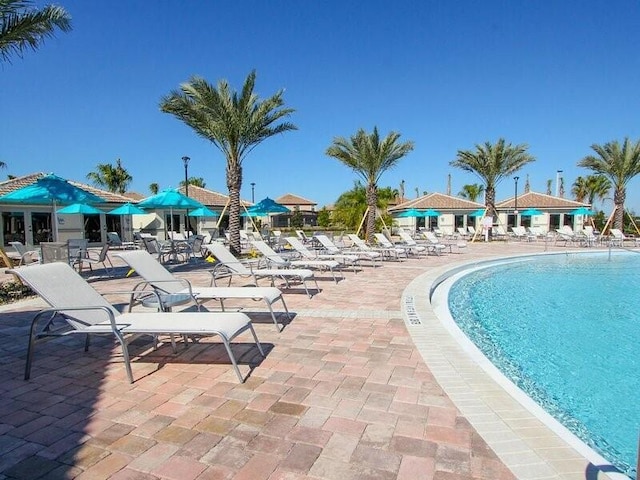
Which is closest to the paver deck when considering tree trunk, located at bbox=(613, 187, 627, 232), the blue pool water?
the blue pool water

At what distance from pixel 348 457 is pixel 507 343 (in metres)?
4.23

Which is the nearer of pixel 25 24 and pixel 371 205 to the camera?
pixel 25 24

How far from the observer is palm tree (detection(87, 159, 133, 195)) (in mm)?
42906

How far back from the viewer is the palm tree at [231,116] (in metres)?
15.0

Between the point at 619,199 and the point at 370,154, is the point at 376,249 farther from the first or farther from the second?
the point at 619,199

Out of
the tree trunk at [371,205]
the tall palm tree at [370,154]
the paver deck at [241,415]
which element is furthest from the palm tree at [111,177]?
the paver deck at [241,415]

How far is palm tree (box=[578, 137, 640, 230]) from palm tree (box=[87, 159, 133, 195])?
141 feet

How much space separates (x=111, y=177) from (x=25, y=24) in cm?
3851

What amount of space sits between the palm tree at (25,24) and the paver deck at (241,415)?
22.2 feet

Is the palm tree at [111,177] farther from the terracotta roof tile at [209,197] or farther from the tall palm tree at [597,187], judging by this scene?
the tall palm tree at [597,187]

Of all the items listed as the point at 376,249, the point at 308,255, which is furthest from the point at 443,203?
the point at 308,255

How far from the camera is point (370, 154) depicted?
850 inches

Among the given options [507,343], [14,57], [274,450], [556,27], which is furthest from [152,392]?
[556,27]

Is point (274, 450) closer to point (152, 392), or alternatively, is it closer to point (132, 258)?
point (152, 392)
